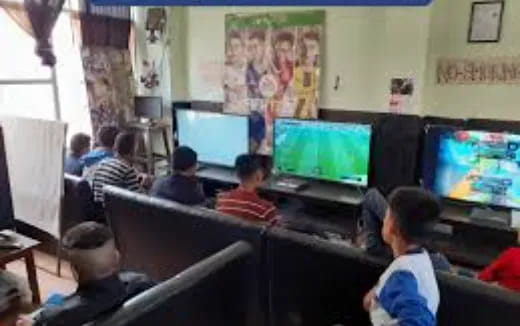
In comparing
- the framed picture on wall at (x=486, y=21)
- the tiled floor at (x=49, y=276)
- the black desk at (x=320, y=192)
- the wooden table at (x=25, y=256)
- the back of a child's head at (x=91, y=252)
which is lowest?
the tiled floor at (x=49, y=276)

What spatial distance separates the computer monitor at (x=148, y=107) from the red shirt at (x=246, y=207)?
8.02 ft

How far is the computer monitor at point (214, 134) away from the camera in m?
3.93

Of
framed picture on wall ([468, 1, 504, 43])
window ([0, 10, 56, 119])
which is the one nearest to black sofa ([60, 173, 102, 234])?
window ([0, 10, 56, 119])

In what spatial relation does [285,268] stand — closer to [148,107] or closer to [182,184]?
[182,184]

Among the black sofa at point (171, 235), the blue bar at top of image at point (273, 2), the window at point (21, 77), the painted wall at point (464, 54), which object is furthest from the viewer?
the window at point (21, 77)

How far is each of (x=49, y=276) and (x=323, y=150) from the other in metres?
2.19

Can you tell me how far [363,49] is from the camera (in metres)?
3.55

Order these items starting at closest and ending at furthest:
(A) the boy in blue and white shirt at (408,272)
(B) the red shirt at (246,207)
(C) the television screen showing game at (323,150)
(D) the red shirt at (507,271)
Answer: (A) the boy in blue and white shirt at (408,272) → (D) the red shirt at (507,271) → (B) the red shirt at (246,207) → (C) the television screen showing game at (323,150)

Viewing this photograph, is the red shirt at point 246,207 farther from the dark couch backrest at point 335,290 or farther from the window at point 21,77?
the window at point 21,77

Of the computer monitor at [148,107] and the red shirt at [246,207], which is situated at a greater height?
the computer monitor at [148,107]

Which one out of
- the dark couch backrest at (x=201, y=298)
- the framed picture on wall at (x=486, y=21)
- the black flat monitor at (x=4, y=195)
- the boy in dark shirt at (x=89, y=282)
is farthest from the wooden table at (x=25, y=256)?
the framed picture on wall at (x=486, y=21)

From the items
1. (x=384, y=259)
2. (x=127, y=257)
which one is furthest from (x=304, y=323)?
(x=127, y=257)

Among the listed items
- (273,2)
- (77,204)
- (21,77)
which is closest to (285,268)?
(273,2)

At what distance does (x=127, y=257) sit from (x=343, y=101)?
209 cm
